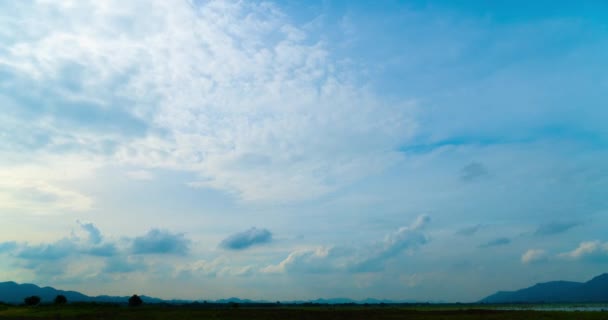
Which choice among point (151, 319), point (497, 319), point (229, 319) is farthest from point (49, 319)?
point (497, 319)

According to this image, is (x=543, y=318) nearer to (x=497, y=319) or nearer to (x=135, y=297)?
(x=497, y=319)

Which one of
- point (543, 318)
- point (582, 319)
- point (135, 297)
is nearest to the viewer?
point (582, 319)

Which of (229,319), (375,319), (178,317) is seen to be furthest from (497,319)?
(178,317)

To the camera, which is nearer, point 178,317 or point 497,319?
point 497,319

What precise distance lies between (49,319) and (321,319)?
60.2 meters

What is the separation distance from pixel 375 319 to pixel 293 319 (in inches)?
701

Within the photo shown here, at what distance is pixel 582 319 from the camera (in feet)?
272

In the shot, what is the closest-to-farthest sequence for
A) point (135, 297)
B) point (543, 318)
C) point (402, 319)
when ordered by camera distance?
point (543, 318) → point (402, 319) → point (135, 297)

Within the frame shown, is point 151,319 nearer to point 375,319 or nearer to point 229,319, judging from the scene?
point 229,319

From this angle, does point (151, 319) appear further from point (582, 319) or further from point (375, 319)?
point (582, 319)

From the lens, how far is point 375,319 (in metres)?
90.8

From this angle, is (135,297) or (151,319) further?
(135,297)

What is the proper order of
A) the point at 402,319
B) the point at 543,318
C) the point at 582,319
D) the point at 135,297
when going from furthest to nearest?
the point at 135,297, the point at 402,319, the point at 543,318, the point at 582,319

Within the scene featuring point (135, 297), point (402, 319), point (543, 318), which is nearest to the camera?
point (543, 318)
